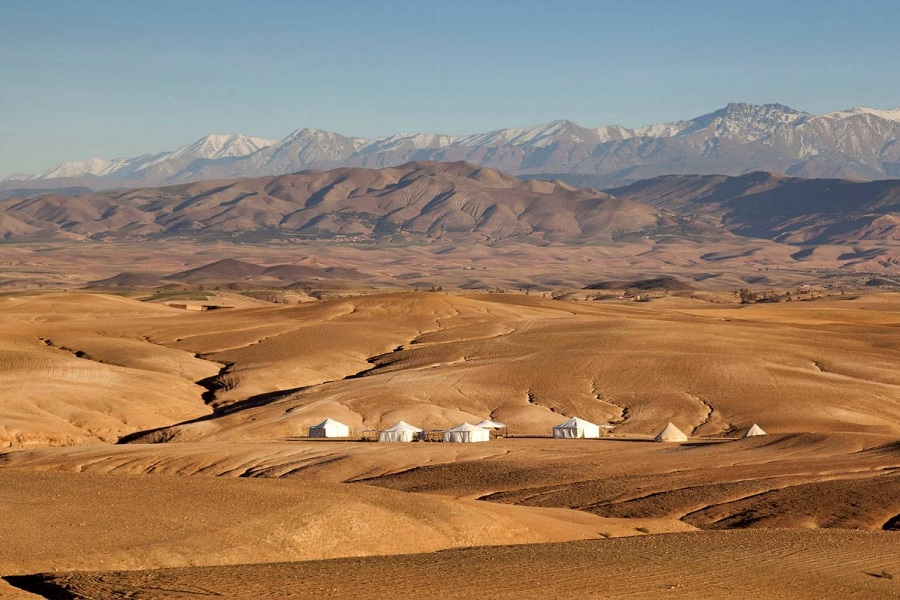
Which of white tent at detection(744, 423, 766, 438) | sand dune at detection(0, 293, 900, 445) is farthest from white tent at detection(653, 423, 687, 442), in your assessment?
sand dune at detection(0, 293, 900, 445)

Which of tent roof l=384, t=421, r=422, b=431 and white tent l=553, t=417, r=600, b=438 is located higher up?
tent roof l=384, t=421, r=422, b=431

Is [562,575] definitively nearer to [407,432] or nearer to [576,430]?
[576,430]

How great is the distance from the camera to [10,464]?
184 ft

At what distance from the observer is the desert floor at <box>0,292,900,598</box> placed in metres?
32.3

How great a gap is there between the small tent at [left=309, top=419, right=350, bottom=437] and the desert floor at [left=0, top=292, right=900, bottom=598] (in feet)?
5.02

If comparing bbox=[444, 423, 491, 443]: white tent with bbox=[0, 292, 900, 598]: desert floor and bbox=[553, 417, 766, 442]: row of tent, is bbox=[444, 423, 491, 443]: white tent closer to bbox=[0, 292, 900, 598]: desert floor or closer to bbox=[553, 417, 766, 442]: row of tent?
bbox=[0, 292, 900, 598]: desert floor

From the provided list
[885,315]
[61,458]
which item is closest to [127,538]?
[61,458]

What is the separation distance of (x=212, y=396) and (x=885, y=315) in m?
76.3

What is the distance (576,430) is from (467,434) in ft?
19.0

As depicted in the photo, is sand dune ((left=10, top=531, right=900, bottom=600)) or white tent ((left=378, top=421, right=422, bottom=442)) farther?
white tent ((left=378, top=421, right=422, bottom=442))

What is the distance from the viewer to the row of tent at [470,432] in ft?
216

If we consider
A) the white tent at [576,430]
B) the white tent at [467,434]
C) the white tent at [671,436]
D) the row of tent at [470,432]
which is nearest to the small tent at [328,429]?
the row of tent at [470,432]

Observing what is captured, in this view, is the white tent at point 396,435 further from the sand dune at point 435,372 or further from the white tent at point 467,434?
the sand dune at point 435,372

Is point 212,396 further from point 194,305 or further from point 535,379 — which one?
point 194,305
